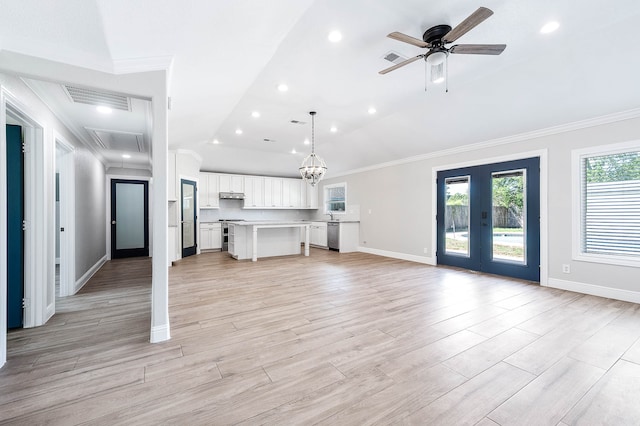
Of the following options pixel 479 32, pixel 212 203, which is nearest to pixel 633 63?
pixel 479 32

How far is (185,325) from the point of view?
2834 millimetres

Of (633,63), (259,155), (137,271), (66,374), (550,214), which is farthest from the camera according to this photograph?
(259,155)

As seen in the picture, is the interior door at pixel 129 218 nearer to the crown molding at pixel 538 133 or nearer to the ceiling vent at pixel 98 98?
the ceiling vent at pixel 98 98

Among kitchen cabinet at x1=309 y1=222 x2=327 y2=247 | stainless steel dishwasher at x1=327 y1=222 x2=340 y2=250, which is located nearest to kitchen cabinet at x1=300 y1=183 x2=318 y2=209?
kitchen cabinet at x1=309 y1=222 x2=327 y2=247

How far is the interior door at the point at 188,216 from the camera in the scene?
22.9ft

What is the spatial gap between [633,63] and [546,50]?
946 millimetres

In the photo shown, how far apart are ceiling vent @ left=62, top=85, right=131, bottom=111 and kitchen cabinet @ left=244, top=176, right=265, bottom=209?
572 cm

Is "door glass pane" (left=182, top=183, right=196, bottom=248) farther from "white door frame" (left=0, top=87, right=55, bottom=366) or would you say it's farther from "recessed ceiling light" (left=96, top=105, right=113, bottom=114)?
"white door frame" (left=0, top=87, right=55, bottom=366)

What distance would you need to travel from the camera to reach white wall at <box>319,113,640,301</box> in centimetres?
377

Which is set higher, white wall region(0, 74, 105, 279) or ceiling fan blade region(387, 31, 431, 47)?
ceiling fan blade region(387, 31, 431, 47)

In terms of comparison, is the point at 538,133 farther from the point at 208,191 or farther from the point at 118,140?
the point at 208,191

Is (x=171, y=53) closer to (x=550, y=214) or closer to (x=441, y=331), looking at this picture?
(x=441, y=331)

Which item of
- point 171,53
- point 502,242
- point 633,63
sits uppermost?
point 633,63

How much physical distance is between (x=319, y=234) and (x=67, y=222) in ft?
20.5
